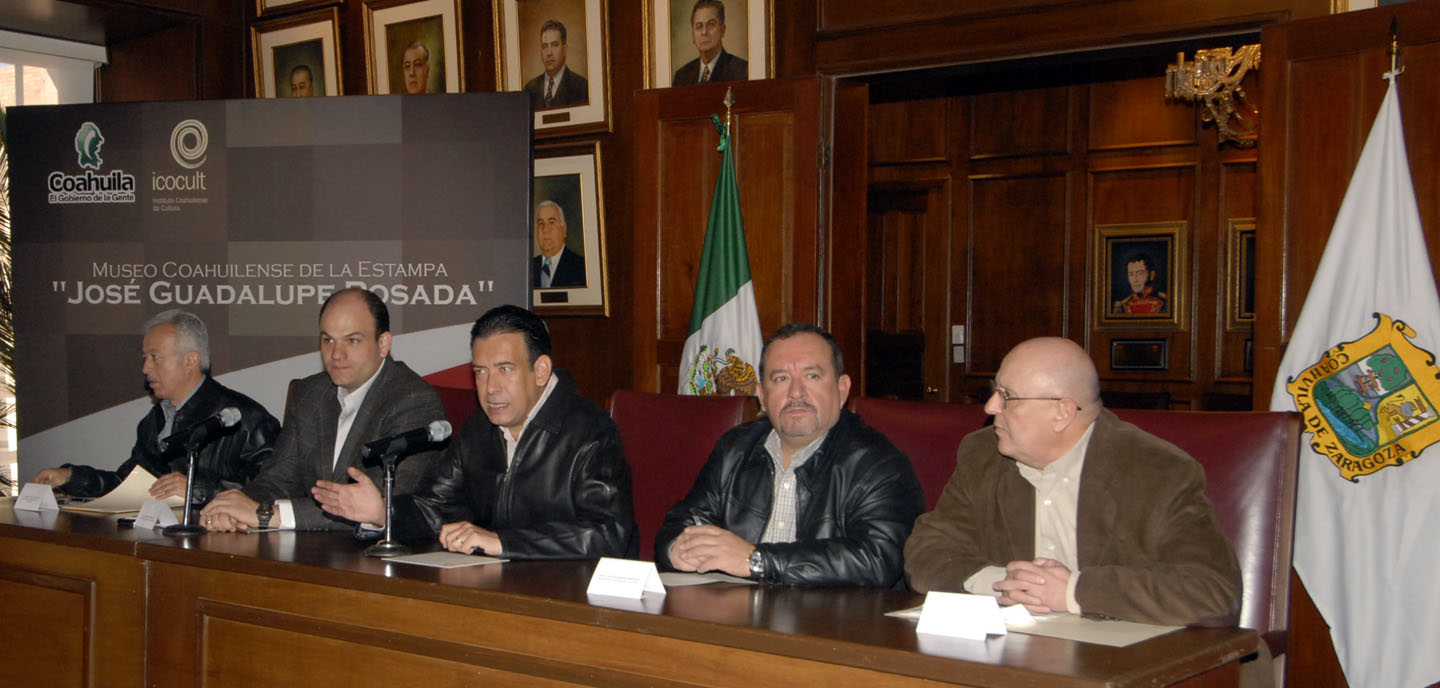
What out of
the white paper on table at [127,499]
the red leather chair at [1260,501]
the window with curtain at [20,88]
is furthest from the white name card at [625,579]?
the window with curtain at [20,88]

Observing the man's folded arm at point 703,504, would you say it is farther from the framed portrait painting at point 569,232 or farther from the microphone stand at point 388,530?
the framed portrait painting at point 569,232

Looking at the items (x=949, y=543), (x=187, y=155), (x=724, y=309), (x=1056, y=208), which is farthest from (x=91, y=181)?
(x=1056, y=208)

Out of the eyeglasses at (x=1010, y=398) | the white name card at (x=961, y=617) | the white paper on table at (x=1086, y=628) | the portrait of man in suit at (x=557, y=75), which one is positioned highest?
the portrait of man in suit at (x=557, y=75)

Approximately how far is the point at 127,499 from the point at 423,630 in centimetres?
142

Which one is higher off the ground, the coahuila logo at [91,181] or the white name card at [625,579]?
the coahuila logo at [91,181]

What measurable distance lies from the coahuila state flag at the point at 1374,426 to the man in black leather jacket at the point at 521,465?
1954mm

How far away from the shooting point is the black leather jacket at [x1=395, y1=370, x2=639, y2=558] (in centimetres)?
289

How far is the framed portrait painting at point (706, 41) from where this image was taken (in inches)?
199

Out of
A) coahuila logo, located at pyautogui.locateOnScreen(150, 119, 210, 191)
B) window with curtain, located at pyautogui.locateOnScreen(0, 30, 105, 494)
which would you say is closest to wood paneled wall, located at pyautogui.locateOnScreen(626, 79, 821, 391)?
coahuila logo, located at pyautogui.locateOnScreen(150, 119, 210, 191)

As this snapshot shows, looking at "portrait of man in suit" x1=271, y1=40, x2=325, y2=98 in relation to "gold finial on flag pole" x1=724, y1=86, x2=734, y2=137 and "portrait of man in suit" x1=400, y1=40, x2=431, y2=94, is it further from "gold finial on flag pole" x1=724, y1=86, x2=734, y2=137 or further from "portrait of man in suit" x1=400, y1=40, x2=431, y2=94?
"gold finial on flag pole" x1=724, y1=86, x2=734, y2=137

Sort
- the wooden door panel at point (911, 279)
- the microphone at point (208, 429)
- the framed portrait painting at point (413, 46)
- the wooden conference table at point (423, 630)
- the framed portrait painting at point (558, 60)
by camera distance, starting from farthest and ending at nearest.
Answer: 1. the wooden door panel at point (911, 279)
2. the framed portrait painting at point (413, 46)
3. the framed portrait painting at point (558, 60)
4. the microphone at point (208, 429)
5. the wooden conference table at point (423, 630)

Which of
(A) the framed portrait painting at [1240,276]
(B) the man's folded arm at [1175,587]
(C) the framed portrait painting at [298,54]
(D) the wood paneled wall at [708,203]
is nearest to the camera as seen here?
(B) the man's folded arm at [1175,587]

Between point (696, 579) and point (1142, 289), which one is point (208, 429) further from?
point (1142, 289)

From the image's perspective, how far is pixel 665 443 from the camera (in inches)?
129
